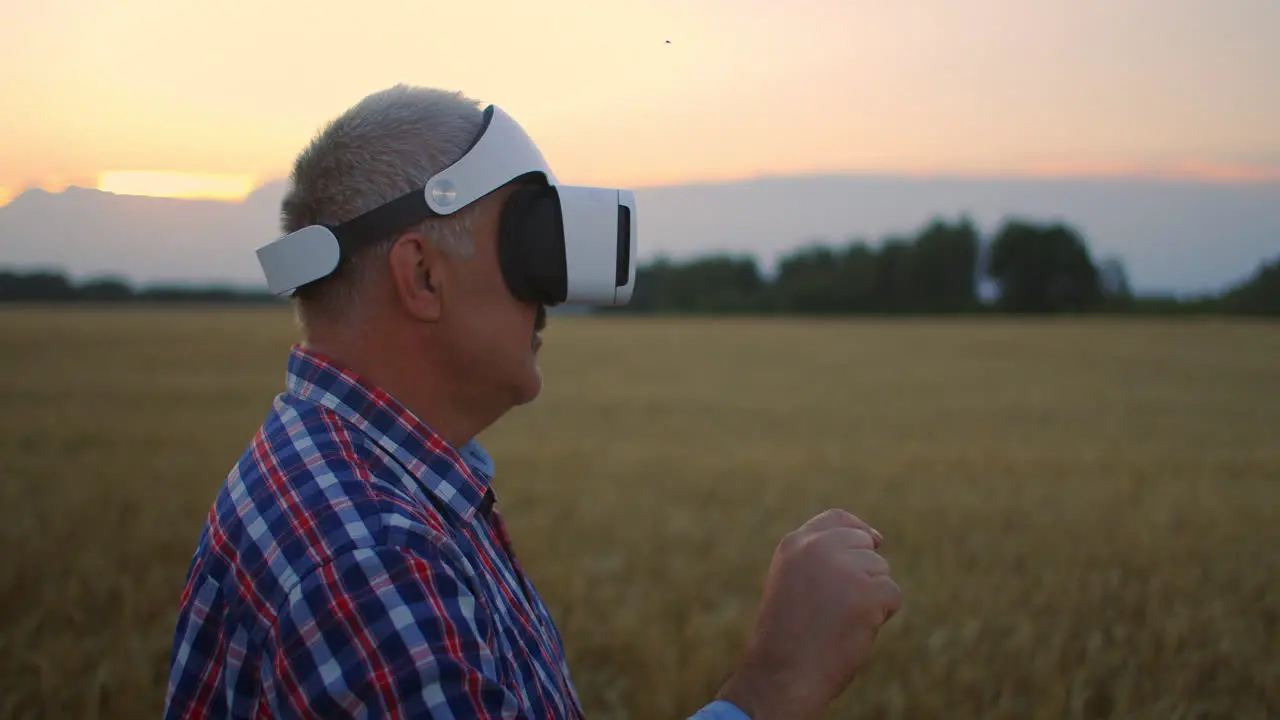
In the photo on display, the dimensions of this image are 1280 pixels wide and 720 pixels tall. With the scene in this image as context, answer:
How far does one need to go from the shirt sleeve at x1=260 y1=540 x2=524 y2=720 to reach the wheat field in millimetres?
2676

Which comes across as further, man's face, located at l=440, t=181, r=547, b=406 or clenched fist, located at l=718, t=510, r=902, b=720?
man's face, located at l=440, t=181, r=547, b=406

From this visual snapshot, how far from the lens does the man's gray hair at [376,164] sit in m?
1.35

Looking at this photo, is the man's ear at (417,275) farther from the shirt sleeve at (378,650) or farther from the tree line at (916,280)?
the tree line at (916,280)

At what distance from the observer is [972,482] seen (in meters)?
8.07

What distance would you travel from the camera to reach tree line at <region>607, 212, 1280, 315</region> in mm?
53969

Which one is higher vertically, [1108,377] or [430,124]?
[430,124]

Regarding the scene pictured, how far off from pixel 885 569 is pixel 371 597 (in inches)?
27.2

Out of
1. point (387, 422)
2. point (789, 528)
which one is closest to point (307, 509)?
point (387, 422)

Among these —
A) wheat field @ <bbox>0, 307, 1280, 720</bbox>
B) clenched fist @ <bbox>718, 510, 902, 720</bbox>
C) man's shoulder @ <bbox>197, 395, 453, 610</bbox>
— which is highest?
man's shoulder @ <bbox>197, 395, 453, 610</bbox>

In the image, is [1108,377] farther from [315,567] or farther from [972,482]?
[315,567]

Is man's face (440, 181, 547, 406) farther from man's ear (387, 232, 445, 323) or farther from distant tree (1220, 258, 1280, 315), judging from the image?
distant tree (1220, 258, 1280, 315)

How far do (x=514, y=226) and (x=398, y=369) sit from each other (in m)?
0.27

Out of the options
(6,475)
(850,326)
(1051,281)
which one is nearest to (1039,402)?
(6,475)

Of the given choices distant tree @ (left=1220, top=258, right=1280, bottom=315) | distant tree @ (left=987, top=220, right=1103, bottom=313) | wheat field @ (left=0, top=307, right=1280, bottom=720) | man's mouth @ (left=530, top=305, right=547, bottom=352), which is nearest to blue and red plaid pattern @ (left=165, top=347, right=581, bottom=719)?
man's mouth @ (left=530, top=305, right=547, bottom=352)
